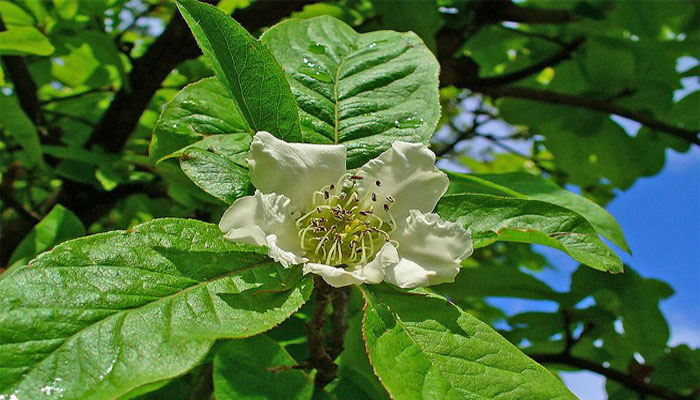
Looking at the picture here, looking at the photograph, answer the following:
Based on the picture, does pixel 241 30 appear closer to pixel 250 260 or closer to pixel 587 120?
pixel 250 260

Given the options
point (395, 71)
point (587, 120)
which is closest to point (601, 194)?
point (587, 120)

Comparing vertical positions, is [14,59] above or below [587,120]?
above

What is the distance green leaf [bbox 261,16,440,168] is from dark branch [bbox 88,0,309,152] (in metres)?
0.59

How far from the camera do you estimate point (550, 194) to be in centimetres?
136

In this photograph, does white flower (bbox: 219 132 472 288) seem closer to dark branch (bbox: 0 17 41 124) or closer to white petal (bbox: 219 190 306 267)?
white petal (bbox: 219 190 306 267)

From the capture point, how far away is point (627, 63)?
7.22 feet

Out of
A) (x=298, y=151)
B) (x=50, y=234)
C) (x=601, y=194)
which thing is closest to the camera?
(x=298, y=151)

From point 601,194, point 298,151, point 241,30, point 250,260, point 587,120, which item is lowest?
point 601,194

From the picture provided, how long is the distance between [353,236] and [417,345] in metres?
0.24

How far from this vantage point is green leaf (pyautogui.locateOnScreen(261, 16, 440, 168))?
1.06 metres

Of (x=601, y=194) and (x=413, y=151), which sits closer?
(x=413, y=151)

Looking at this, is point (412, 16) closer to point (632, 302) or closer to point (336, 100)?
point (336, 100)

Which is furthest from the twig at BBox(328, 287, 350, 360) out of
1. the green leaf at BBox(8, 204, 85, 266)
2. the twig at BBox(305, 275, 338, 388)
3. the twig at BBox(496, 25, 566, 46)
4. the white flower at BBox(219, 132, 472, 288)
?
the twig at BBox(496, 25, 566, 46)

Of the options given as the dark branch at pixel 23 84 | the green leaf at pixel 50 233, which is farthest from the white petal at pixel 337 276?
the dark branch at pixel 23 84
